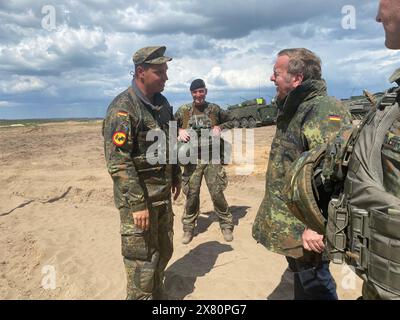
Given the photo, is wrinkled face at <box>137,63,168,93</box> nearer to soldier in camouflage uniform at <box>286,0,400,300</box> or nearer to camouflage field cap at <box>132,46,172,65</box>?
camouflage field cap at <box>132,46,172,65</box>

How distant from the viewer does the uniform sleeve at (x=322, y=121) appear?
2549 mm

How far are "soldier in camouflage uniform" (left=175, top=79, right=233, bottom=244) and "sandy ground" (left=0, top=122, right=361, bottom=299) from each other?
29 cm

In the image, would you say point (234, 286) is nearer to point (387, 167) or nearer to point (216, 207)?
point (216, 207)

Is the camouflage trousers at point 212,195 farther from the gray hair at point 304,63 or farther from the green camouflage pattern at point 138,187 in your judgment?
the gray hair at point 304,63

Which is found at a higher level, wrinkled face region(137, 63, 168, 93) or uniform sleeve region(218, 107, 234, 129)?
wrinkled face region(137, 63, 168, 93)

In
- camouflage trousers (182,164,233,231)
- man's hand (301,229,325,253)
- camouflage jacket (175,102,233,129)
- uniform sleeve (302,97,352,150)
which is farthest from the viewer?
camouflage jacket (175,102,233,129)

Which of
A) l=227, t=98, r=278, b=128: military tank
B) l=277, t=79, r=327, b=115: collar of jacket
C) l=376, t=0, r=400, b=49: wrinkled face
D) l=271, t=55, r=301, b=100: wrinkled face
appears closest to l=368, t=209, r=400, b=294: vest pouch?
l=376, t=0, r=400, b=49: wrinkled face

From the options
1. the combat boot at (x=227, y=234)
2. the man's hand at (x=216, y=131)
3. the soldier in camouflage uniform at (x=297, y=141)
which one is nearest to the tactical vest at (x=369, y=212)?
the soldier in camouflage uniform at (x=297, y=141)

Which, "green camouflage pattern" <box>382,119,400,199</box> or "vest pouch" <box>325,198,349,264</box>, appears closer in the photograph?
"green camouflage pattern" <box>382,119,400,199</box>

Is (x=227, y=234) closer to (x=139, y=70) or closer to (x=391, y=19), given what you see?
(x=139, y=70)

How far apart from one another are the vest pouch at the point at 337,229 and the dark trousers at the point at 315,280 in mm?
1419

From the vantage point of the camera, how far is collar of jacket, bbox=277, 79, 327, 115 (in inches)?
106

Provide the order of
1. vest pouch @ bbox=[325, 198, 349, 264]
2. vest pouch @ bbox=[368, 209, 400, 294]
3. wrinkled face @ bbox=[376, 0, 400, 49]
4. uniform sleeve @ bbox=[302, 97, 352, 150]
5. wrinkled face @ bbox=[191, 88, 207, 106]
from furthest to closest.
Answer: wrinkled face @ bbox=[191, 88, 207, 106]
uniform sleeve @ bbox=[302, 97, 352, 150]
vest pouch @ bbox=[325, 198, 349, 264]
wrinkled face @ bbox=[376, 0, 400, 49]
vest pouch @ bbox=[368, 209, 400, 294]

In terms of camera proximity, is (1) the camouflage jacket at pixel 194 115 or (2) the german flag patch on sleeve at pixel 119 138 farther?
(1) the camouflage jacket at pixel 194 115
